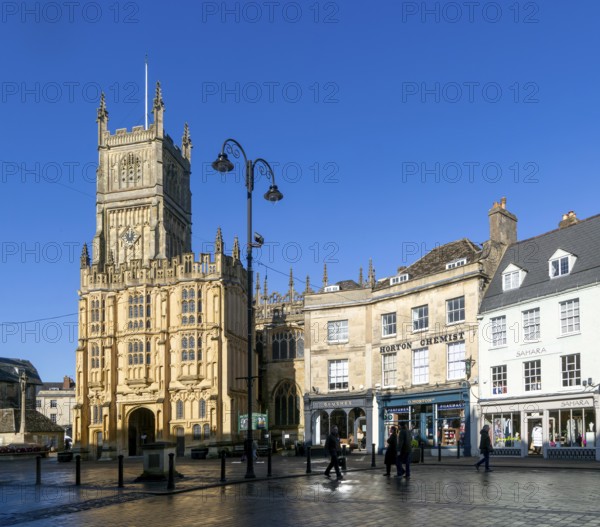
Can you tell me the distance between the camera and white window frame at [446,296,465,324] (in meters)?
43.5

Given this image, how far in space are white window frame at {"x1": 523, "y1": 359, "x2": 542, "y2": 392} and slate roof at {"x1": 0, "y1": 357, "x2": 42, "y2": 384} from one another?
6887 cm

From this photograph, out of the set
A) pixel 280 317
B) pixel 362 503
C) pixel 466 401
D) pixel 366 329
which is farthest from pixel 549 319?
pixel 280 317

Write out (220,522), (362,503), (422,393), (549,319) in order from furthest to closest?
(422,393) → (549,319) → (362,503) → (220,522)

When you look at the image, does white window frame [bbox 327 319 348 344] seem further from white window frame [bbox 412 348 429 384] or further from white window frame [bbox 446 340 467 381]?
white window frame [bbox 446 340 467 381]

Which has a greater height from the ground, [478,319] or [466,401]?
[478,319]

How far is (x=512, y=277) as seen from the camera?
41.2 m

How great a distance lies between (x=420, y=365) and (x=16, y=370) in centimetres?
6871

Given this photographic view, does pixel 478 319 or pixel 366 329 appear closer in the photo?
pixel 478 319

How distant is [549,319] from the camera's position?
37.8m

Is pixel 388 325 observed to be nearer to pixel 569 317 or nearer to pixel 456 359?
pixel 456 359

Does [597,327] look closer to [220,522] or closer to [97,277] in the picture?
[220,522]

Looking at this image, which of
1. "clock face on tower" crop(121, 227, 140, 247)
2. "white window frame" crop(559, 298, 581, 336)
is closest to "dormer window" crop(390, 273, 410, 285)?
"white window frame" crop(559, 298, 581, 336)

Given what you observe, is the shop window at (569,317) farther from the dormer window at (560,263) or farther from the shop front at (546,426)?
the shop front at (546,426)

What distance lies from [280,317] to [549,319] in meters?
36.3
